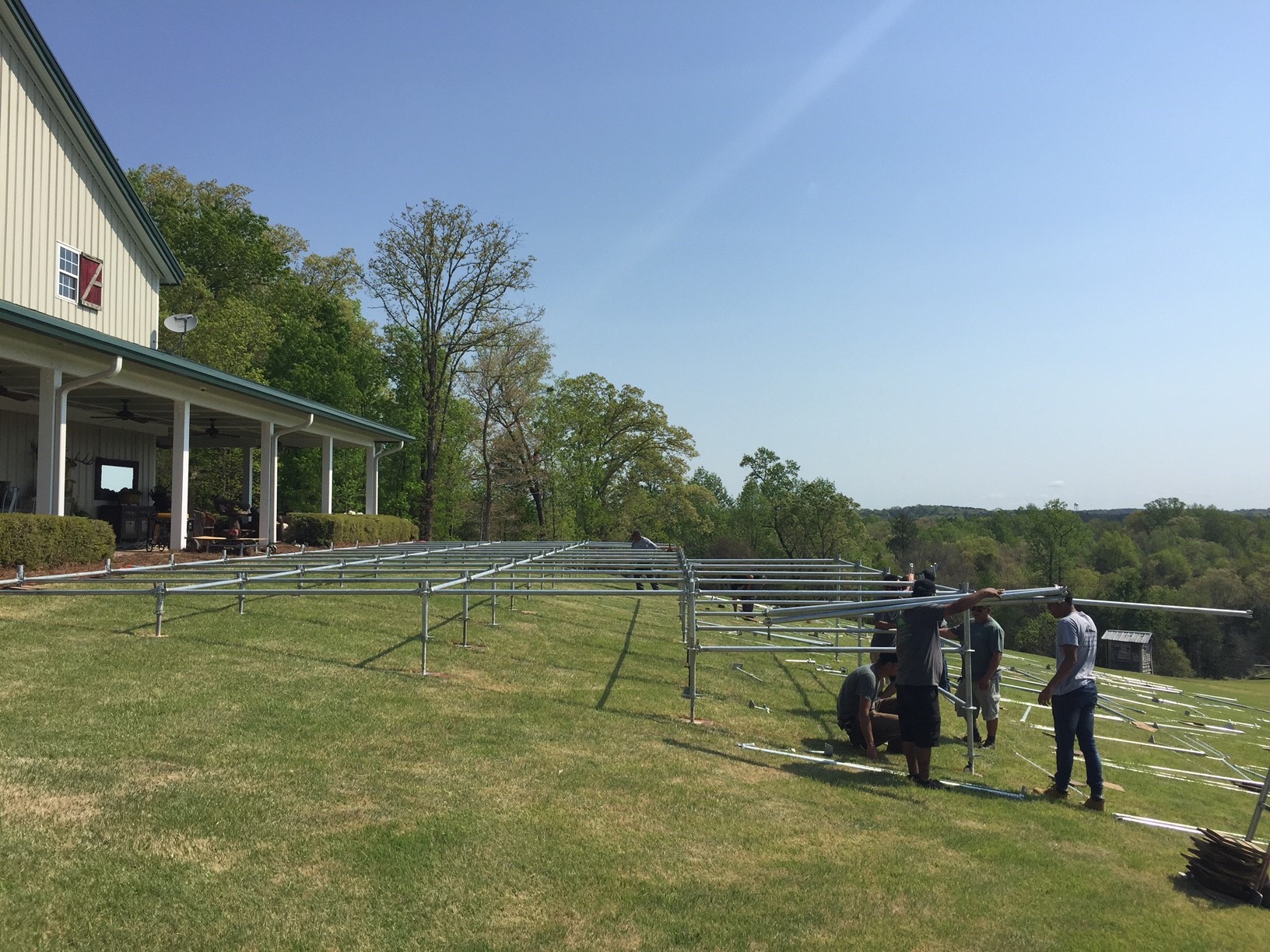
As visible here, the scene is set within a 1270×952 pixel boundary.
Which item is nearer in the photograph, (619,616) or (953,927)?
(953,927)

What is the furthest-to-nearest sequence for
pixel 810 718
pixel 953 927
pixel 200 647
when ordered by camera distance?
pixel 810 718
pixel 200 647
pixel 953 927

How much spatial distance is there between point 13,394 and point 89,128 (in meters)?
6.50

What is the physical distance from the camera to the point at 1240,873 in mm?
5691

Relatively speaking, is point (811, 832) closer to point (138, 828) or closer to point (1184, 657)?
point (138, 828)

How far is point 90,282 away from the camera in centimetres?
2033

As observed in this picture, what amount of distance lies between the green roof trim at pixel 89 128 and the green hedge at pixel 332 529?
753 centimetres

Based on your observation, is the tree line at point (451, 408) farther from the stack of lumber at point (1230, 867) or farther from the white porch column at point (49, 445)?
the stack of lumber at point (1230, 867)

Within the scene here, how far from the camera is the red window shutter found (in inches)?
793

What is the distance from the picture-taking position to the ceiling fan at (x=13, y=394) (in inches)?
673

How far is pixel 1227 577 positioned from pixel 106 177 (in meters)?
119

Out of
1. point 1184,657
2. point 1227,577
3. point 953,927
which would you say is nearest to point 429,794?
point 953,927

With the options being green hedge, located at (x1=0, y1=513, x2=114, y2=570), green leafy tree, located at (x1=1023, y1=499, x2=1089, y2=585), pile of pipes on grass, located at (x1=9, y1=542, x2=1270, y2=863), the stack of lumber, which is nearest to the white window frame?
green hedge, located at (x1=0, y1=513, x2=114, y2=570)

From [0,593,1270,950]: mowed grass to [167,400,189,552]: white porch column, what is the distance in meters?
7.73

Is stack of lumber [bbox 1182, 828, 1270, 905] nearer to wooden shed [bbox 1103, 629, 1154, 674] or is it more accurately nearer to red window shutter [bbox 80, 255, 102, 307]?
red window shutter [bbox 80, 255, 102, 307]
